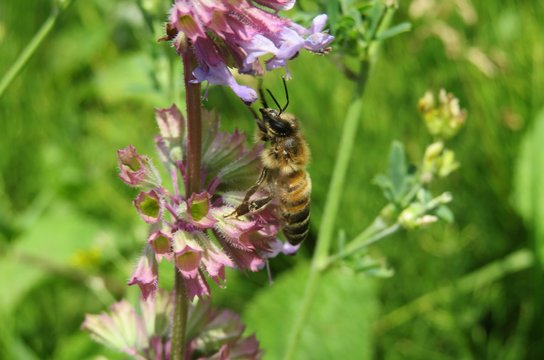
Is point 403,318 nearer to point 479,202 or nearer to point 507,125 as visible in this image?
point 479,202

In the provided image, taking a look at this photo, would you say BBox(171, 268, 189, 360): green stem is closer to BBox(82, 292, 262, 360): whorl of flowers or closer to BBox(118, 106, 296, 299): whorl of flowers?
BBox(118, 106, 296, 299): whorl of flowers

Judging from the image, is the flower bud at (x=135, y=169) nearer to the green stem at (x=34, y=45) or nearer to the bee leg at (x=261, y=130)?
the bee leg at (x=261, y=130)

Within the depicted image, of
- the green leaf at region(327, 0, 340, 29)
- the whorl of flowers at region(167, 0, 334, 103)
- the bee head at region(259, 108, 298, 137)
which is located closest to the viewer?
the whorl of flowers at region(167, 0, 334, 103)

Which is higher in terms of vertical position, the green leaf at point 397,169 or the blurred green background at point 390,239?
the green leaf at point 397,169

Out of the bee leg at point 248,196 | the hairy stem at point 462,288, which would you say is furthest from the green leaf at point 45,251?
the bee leg at point 248,196

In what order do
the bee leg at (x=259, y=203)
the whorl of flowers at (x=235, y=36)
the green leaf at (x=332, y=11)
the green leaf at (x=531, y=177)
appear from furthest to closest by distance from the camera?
the green leaf at (x=531, y=177), the green leaf at (x=332, y=11), the bee leg at (x=259, y=203), the whorl of flowers at (x=235, y=36)

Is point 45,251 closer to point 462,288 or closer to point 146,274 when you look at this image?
point 462,288

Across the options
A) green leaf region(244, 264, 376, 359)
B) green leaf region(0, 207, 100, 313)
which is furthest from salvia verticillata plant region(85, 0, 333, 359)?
green leaf region(0, 207, 100, 313)
